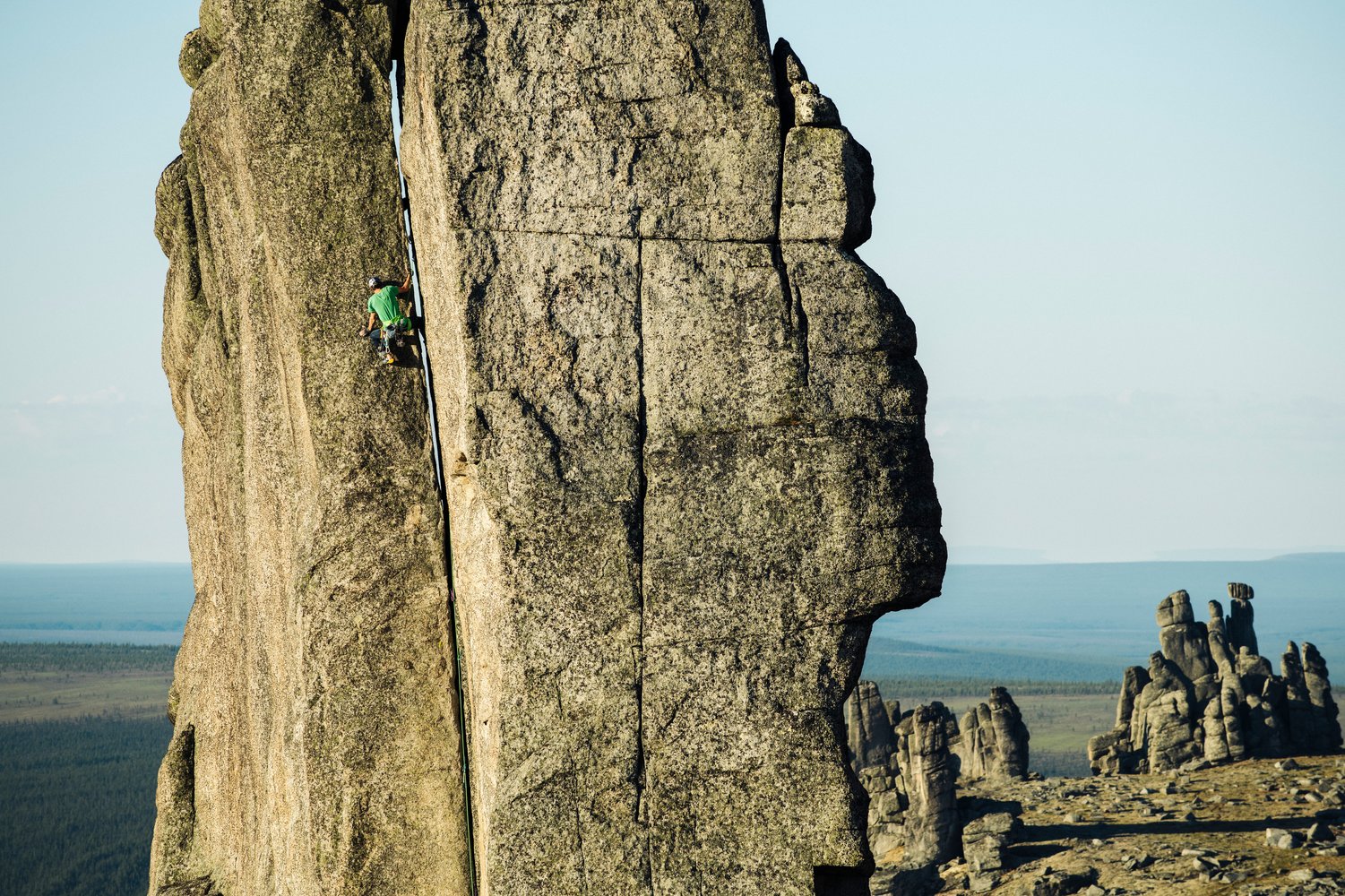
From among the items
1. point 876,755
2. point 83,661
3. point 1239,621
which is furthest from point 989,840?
point 83,661

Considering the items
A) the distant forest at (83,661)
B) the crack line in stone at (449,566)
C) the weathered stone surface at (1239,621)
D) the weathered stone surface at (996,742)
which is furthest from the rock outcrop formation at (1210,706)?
the distant forest at (83,661)

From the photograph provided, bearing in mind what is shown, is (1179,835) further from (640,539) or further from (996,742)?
(640,539)

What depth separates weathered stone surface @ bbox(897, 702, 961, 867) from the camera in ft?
160

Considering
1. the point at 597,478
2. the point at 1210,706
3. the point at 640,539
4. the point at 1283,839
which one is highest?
the point at 597,478

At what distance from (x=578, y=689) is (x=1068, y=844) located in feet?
115

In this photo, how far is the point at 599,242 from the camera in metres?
14.5

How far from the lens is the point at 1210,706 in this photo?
53750 millimetres

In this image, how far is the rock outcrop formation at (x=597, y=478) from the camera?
557 inches

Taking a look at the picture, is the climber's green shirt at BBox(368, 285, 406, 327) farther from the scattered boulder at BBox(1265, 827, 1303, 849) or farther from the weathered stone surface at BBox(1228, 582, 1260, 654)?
the weathered stone surface at BBox(1228, 582, 1260, 654)

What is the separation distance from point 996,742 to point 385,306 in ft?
155

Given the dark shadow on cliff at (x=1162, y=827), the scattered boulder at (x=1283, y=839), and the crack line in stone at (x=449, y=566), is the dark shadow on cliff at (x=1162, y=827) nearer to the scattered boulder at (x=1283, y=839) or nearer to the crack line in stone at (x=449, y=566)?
the scattered boulder at (x=1283, y=839)

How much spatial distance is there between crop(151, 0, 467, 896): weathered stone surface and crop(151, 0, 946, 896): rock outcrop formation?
4 centimetres

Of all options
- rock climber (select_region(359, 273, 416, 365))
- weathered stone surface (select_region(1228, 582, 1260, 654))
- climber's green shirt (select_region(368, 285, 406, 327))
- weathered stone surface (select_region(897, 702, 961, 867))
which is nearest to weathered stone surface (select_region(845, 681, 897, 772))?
weathered stone surface (select_region(897, 702, 961, 867))

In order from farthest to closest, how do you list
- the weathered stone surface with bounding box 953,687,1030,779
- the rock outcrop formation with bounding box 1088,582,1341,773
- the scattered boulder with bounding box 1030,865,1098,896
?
the weathered stone surface with bounding box 953,687,1030,779
the rock outcrop formation with bounding box 1088,582,1341,773
the scattered boulder with bounding box 1030,865,1098,896
